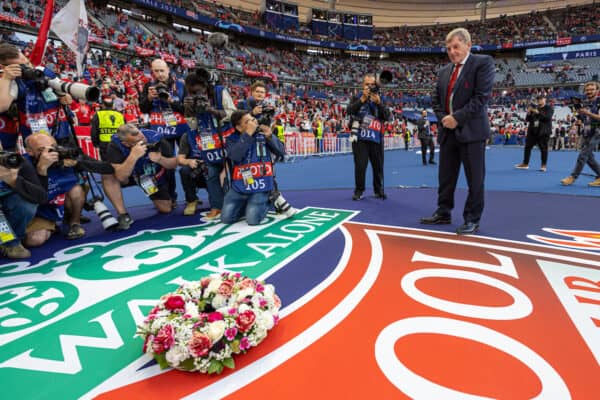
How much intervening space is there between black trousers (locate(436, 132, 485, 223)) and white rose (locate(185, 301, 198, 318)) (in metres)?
2.51

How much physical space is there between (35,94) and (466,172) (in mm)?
A: 4178

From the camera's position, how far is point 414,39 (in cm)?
3862

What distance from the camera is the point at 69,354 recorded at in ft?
4.58

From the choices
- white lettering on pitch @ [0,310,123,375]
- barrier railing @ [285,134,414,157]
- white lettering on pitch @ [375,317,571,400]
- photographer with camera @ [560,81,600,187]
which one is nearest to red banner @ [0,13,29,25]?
barrier railing @ [285,134,414,157]

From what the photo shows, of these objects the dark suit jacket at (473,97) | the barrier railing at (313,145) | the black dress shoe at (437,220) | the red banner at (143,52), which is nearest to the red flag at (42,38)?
the dark suit jacket at (473,97)

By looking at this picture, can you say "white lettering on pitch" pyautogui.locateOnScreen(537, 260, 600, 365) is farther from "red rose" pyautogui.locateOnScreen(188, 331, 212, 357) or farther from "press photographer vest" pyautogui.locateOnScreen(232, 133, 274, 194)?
"press photographer vest" pyautogui.locateOnScreen(232, 133, 274, 194)

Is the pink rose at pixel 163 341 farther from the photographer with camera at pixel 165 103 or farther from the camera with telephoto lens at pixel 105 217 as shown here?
A: the photographer with camera at pixel 165 103

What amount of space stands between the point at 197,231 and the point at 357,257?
1.66 m

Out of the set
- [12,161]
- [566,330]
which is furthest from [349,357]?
[12,161]

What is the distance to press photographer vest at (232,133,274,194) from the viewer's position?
3.42 m

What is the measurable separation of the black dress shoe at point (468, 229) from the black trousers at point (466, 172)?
0.12ft

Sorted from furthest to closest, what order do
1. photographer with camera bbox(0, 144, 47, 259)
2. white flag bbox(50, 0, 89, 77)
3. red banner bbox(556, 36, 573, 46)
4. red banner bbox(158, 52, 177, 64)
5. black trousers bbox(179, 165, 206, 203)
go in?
red banner bbox(556, 36, 573, 46) → red banner bbox(158, 52, 177, 64) → white flag bbox(50, 0, 89, 77) → black trousers bbox(179, 165, 206, 203) → photographer with camera bbox(0, 144, 47, 259)

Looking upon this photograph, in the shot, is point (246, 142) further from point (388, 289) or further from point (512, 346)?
point (512, 346)

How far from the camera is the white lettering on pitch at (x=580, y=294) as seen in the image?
143cm
